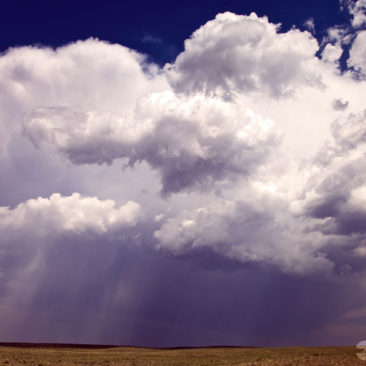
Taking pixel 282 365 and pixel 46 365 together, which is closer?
pixel 282 365

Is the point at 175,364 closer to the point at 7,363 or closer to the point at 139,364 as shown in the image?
the point at 139,364

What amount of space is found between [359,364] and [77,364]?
36.0 m

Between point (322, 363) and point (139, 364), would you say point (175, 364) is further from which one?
point (322, 363)

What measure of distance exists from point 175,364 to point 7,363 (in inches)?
886

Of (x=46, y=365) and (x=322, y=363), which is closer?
(x=322, y=363)

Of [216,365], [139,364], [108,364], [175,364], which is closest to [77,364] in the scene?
[108,364]

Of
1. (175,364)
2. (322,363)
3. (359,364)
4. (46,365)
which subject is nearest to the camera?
(359,364)

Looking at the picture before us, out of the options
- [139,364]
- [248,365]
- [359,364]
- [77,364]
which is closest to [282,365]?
[248,365]

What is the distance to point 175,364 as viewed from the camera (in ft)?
175

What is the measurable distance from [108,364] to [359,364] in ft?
104

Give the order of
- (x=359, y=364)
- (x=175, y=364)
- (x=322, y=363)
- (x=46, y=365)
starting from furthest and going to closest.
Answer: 1. (x=175, y=364)
2. (x=46, y=365)
3. (x=322, y=363)
4. (x=359, y=364)

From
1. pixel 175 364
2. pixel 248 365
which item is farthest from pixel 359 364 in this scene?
pixel 175 364

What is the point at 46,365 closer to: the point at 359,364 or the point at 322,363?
the point at 322,363

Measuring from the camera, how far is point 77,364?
52.8m
